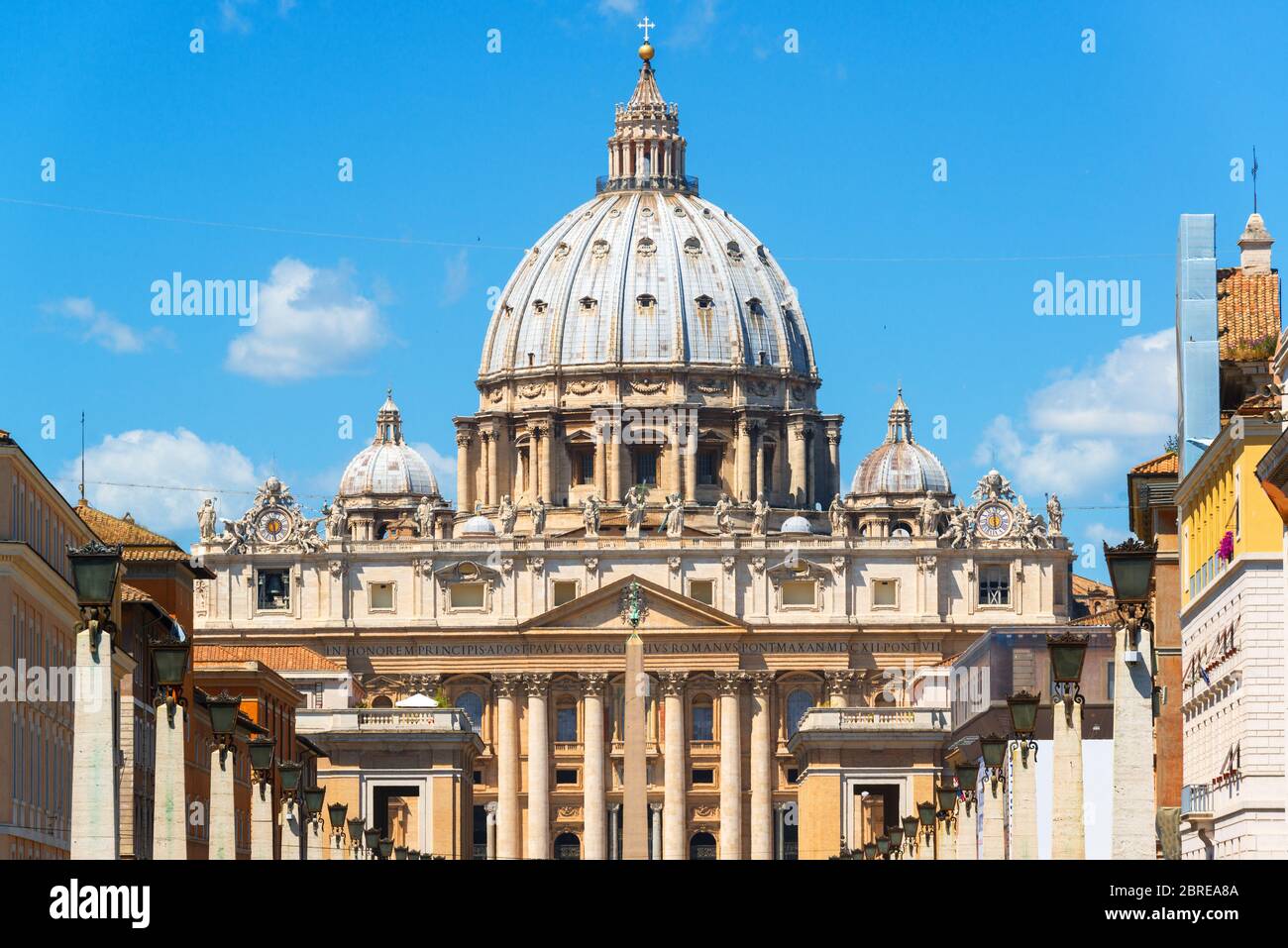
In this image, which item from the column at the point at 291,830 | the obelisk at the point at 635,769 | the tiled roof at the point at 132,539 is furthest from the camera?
the obelisk at the point at 635,769

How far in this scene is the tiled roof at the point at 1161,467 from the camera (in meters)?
77.7

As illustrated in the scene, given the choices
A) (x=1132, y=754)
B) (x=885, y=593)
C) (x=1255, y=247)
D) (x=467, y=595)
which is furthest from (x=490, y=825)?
(x=1132, y=754)

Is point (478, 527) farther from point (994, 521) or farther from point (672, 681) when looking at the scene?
point (994, 521)

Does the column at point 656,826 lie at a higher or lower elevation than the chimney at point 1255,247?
lower

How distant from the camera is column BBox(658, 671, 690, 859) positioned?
565 feet

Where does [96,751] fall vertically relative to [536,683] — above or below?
below

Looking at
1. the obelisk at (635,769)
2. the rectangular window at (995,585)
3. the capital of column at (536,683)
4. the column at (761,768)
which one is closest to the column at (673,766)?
the column at (761,768)

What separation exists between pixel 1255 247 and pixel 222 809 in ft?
124

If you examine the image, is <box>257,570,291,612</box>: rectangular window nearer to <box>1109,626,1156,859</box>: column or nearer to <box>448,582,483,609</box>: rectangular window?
<box>448,582,483,609</box>: rectangular window

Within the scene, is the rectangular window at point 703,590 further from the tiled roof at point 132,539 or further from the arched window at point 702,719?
the tiled roof at point 132,539

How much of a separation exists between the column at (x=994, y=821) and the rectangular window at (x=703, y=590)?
10523cm

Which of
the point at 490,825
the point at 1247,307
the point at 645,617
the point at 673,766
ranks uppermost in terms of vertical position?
the point at 645,617

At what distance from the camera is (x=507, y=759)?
174000 millimetres
